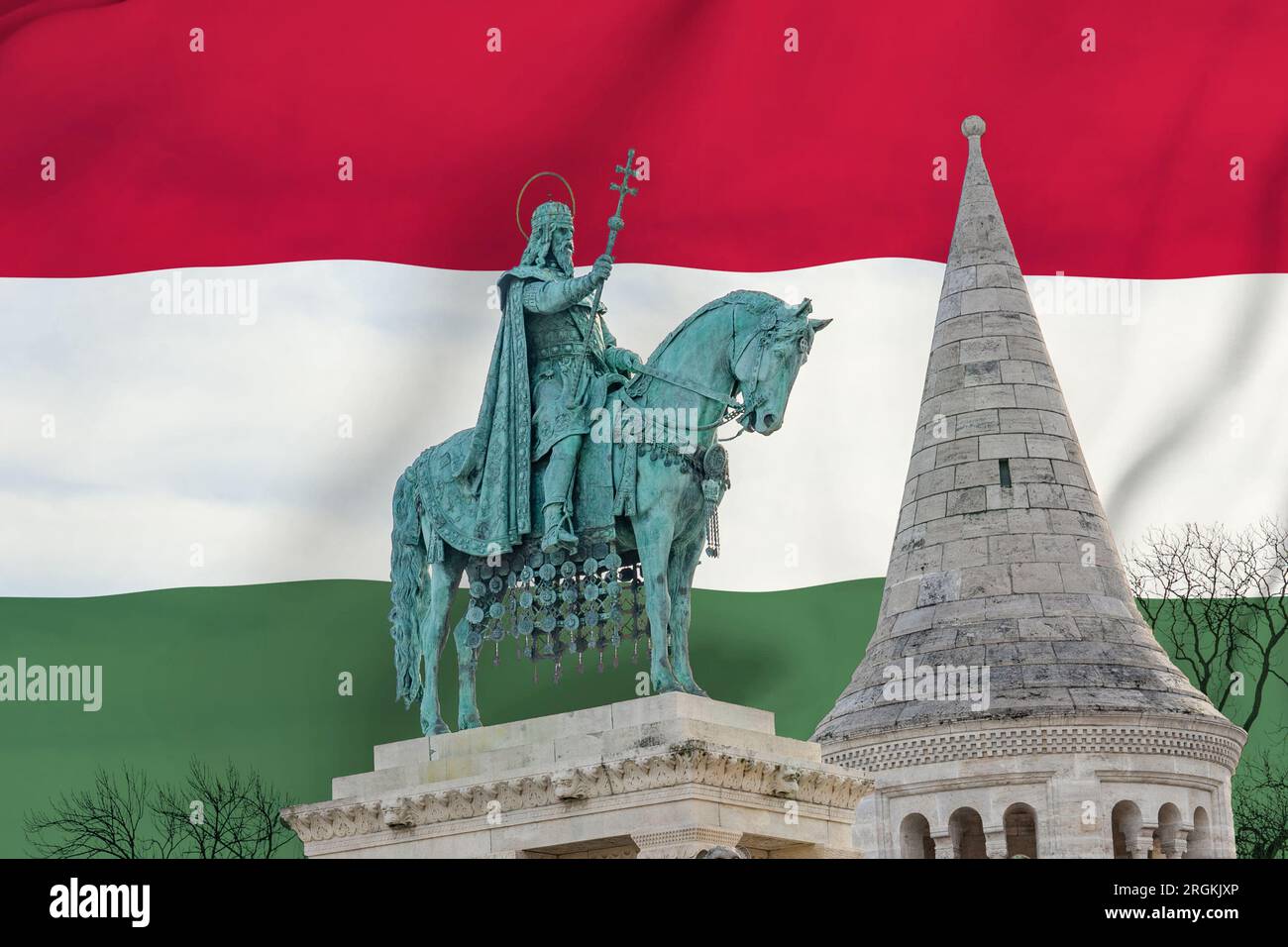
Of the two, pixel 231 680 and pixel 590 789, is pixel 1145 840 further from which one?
pixel 590 789

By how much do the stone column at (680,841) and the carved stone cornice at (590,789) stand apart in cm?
32

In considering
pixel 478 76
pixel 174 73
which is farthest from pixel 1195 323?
pixel 174 73

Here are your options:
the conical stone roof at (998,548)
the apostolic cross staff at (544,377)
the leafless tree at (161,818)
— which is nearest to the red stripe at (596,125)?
the conical stone roof at (998,548)

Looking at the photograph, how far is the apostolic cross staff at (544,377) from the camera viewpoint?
19.2m

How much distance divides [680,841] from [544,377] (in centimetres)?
387

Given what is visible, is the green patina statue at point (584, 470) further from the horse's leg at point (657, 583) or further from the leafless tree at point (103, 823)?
the leafless tree at point (103, 823)

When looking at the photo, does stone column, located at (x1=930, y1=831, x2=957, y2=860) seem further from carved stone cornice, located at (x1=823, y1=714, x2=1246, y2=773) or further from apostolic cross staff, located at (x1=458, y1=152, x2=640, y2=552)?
apostolic cross staff, located at (x1=458, y1=152, x2=640, y2=552)

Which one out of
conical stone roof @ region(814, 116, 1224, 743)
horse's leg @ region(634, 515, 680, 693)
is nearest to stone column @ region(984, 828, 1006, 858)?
conical stone roof @ region(814, 116, 1224, 743)

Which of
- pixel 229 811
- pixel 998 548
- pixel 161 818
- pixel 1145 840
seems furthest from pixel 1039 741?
pixel 161 818

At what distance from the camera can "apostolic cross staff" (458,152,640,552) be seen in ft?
63.0

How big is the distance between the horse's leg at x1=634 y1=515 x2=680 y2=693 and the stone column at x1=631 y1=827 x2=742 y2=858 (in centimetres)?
108

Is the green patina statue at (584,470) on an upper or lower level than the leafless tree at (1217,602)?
lower
